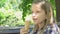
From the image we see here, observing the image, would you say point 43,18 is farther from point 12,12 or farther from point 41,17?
point 12,12

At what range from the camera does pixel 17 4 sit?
204 centimetres

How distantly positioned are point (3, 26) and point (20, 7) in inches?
11.6

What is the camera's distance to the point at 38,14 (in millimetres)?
1084

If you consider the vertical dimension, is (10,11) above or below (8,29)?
above

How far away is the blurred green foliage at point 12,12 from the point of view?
2.00 meters

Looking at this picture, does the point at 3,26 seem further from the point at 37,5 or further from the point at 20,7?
the point at 37,5

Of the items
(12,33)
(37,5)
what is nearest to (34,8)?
(37,5)

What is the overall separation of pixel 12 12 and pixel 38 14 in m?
0.96

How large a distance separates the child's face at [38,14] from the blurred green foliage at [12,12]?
35.0 inches

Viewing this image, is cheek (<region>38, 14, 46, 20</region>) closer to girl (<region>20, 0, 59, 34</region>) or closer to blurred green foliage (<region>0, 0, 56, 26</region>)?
girl (<region>20, 0, 59, 34</region>)

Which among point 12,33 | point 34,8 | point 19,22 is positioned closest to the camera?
point 34,8

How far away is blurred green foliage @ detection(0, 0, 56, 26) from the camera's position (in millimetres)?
1997

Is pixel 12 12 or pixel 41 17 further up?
pixel 12 12

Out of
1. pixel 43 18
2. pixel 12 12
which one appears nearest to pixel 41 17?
pixel 43 18
